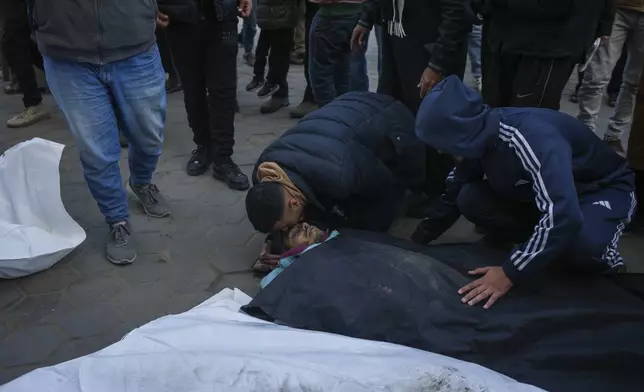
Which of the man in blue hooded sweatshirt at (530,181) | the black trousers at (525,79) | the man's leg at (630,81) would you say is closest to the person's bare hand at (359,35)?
the black trousers at (525,79)

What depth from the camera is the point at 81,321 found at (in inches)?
91.4

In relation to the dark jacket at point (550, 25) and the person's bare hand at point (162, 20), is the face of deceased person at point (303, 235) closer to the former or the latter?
the dark jacket at point (550, 25)

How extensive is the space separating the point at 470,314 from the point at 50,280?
164 centimetres

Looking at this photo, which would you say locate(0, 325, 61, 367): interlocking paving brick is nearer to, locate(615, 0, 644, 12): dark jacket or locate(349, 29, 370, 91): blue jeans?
locate(349, 29, 370, 91): blue jeans

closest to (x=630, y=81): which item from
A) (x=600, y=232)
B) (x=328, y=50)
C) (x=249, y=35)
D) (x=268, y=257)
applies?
(x=328, y=50)

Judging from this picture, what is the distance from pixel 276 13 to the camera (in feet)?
14.6

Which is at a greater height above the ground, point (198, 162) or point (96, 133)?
point (96, 133)

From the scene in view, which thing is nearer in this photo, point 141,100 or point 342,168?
point 342,168

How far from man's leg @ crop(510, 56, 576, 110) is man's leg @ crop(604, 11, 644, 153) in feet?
4.18

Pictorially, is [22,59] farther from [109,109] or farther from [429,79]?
[429,79]

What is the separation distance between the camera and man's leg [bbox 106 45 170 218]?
2.55 metres

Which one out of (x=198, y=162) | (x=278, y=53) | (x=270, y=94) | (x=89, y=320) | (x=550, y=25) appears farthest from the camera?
(x=270, y=94)

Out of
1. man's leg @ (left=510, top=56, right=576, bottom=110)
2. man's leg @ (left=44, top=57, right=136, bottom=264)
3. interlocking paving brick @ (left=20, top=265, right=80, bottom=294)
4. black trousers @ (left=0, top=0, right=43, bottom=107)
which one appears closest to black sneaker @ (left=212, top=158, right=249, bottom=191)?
man's leg @ (left=44, top=57, right=136, bottom=264)

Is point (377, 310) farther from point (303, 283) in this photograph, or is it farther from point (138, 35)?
point (138, 35)
